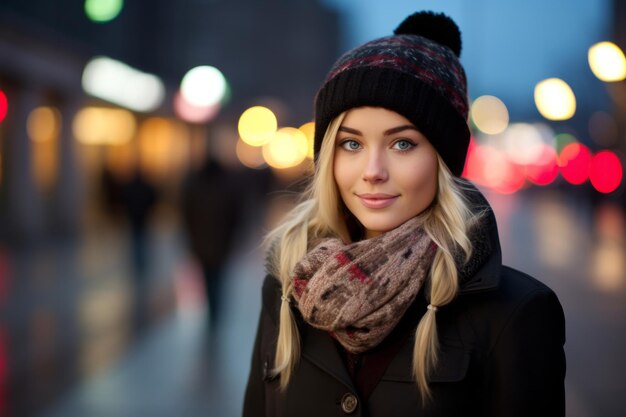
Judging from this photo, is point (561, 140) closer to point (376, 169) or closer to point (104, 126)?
point (104, 126)

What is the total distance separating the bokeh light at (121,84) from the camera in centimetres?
2460

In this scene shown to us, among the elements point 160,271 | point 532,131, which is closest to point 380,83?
point 160,271

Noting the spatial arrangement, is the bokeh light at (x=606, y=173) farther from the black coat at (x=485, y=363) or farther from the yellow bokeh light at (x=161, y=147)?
the black coat at (x=485, y=363)

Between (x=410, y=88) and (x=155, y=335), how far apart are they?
711 centimetres

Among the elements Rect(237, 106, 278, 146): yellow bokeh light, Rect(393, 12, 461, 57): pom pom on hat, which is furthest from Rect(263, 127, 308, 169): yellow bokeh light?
Rect(393, 12, 461, 57): pom pom on hat

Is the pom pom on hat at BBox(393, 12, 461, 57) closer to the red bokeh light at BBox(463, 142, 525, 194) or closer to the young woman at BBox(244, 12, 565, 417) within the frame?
the young woman at BBox(244, 12, 565, 417)

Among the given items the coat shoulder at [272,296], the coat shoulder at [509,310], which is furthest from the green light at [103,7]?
the coat shoulder at [509,310]

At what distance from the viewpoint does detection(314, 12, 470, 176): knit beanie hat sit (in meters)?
2.39

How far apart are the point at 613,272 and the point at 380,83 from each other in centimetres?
1322

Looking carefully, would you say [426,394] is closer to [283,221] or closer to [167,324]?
[283,221]

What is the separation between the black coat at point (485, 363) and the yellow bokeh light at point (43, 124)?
18.7 metres

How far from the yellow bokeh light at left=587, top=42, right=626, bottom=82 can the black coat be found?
6948 millimetres

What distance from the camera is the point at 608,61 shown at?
8.95 meters

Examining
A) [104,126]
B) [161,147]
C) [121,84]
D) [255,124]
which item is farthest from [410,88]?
[255,124]
